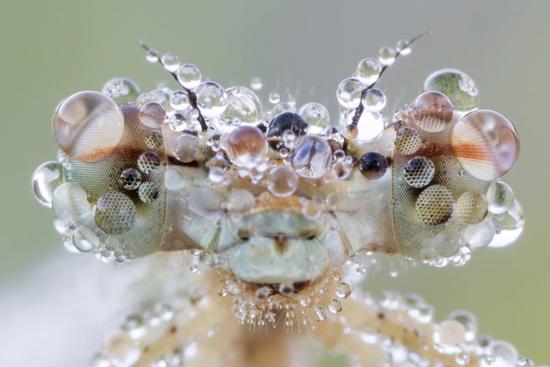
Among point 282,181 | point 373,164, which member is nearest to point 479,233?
point 373,164

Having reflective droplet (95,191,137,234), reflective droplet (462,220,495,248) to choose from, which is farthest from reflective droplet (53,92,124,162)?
reflective droplet (462,220,495,248)

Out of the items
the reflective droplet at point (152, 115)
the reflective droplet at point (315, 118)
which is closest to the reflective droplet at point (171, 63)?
the reflective droplet at point (152, 115)

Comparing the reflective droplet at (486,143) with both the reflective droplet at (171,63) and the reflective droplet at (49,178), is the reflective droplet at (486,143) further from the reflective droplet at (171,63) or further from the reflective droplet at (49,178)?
the reflective droplet at (49,178)

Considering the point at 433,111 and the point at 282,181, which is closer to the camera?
the point at 282,181

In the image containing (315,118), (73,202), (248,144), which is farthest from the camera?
(73,202)

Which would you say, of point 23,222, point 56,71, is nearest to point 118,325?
point 23,222

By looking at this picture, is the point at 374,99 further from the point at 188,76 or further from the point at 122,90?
the point at 122,90

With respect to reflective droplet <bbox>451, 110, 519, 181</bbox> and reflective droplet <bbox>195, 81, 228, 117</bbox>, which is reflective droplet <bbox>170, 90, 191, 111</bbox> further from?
reflective droplet <bbox>451, 110, 519, 181</bbox>
